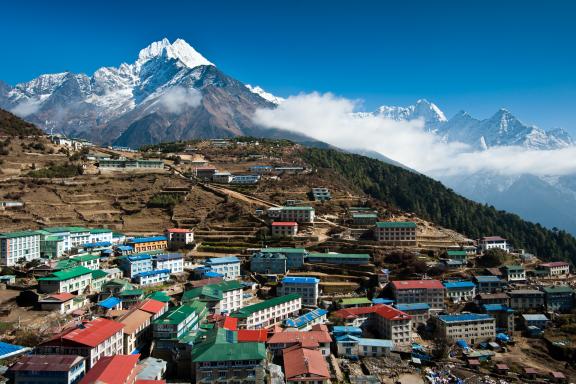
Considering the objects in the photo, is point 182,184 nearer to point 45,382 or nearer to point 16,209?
point 16,209

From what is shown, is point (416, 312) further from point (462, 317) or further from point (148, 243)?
point (148, 243)

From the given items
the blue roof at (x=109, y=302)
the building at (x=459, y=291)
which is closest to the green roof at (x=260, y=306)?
the blue roof at (x=109, y=302)

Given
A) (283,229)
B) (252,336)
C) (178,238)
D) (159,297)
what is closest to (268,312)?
(252,336)

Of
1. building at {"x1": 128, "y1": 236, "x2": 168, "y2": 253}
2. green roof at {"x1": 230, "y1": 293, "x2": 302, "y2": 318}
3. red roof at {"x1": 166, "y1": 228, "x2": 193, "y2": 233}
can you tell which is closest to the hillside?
red roof at {"x1": 166, "y1": 228, "x2": 193, "y2": 233}

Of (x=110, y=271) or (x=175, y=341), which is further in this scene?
(x=110, y=271)

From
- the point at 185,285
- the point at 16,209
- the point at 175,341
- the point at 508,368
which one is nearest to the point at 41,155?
the point at 16,209

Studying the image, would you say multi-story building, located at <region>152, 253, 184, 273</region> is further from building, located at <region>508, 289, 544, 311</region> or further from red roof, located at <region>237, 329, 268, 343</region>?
building, located at <region>508, 289, 544, 311</region>

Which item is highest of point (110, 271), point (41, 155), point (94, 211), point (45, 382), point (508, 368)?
point (41, 155)
